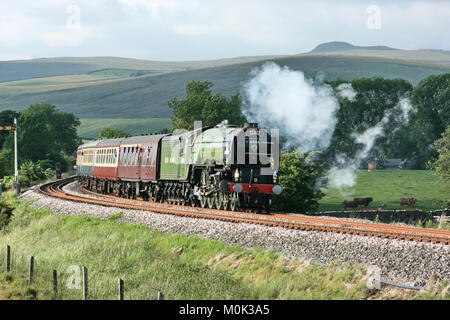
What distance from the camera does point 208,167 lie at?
2769cm

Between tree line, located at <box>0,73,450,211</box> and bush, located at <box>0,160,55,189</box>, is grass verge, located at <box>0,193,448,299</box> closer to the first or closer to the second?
bush, located at <box>0,160,55,189</box>

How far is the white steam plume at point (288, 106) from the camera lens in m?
52.3

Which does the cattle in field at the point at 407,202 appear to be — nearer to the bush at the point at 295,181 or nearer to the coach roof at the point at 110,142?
the bush at the point at 295,181

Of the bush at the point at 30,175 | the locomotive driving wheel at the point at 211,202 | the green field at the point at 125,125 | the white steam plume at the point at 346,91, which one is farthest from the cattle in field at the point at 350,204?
the green field at the point at 125,125

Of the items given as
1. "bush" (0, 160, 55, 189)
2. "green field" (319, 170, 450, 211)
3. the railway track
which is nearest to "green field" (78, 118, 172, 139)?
"bush" (0, 160, 55, 189)

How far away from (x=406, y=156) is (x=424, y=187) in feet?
71.9

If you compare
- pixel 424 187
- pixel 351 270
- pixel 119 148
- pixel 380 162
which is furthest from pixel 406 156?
pixel 351 270

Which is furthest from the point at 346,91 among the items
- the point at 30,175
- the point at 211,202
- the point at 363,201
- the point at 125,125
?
the point at 125,125

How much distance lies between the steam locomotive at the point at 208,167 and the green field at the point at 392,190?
2996cm

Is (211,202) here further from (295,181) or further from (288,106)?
(288,106)

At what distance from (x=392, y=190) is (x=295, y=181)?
39058 mm

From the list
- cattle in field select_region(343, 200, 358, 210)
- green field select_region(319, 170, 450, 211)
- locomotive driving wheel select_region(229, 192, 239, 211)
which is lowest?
green field select_region(319, 170, 450, 211)

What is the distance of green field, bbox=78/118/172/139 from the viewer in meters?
150

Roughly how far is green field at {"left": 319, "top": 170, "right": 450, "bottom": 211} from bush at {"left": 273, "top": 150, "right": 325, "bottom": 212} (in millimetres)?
23080
